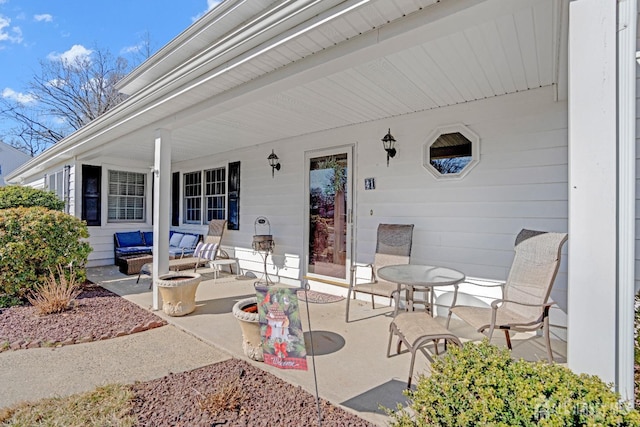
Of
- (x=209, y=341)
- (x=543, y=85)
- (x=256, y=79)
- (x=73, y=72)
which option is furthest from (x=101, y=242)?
(x=73, y=72)

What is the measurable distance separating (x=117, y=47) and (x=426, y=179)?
20.4 m

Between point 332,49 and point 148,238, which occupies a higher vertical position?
point 332,49

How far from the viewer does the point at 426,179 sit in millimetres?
4473

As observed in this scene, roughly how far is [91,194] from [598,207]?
939cm

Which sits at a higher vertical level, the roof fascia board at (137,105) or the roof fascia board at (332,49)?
the roof fascia board at (137,105)

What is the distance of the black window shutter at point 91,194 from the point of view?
311 inches

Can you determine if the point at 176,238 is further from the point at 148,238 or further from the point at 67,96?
the point at 67,96

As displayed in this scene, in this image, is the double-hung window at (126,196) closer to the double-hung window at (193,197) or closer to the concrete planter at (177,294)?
the double-hung window at (193,197)

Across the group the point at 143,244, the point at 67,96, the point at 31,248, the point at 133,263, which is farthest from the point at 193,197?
the point at 67,96

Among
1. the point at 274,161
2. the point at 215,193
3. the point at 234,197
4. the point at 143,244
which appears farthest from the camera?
the point at 143,244

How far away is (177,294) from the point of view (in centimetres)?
425

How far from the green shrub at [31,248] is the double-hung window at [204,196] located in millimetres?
2901

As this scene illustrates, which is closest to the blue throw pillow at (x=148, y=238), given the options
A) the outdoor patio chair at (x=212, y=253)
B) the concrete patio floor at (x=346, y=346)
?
the outdoor patio chair at (x=212, y=253)

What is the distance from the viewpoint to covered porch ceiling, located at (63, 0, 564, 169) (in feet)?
7.00
